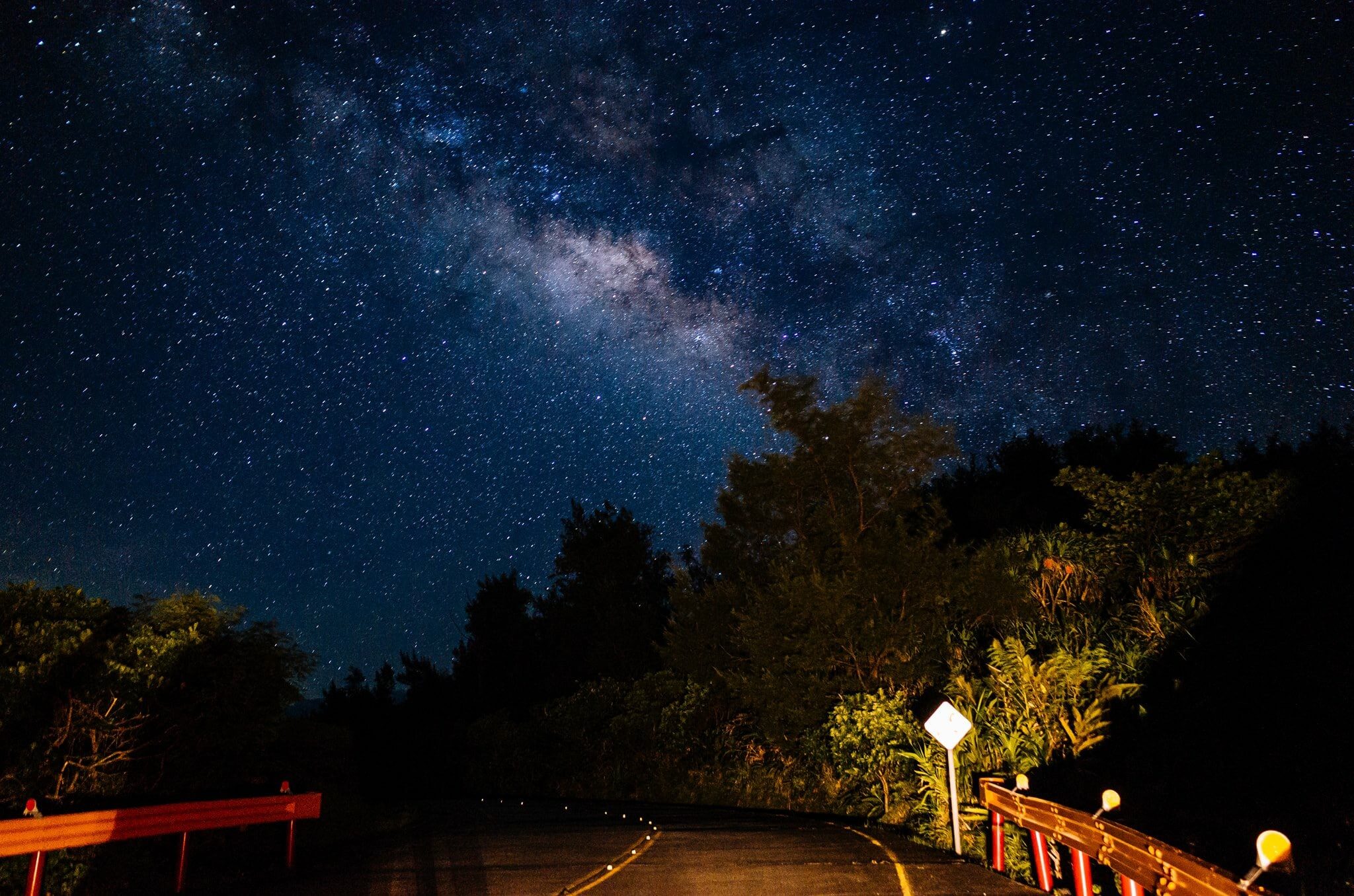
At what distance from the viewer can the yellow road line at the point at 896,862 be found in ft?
25.1

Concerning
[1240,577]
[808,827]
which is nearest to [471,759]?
[808,827]

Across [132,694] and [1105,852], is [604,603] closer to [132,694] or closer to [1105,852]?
[132,694]

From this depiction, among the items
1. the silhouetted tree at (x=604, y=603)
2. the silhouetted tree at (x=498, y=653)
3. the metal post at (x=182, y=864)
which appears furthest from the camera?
the silhouetted tree at (x=498, y=653)

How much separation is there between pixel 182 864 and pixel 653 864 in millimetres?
4410

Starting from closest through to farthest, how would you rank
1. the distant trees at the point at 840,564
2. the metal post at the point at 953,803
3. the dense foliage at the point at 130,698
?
the metal post at the point at 953,803 < the dense foliage at the point at 130,698 < the distant trees at the point at 840,564

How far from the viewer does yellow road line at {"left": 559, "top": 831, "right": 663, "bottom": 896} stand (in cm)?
771

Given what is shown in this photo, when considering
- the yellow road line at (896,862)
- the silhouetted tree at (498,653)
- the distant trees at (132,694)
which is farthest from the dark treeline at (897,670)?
the silhouetted tree at (498,653)

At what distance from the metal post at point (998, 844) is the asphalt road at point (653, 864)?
0.33m

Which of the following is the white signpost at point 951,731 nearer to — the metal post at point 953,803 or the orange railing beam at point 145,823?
the metal post at point 953,803

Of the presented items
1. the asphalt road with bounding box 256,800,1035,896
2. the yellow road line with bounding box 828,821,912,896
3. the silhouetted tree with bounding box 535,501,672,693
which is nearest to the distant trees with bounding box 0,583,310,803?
the asphalt road with bounding box 256,800,1035,896

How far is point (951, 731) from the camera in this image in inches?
399

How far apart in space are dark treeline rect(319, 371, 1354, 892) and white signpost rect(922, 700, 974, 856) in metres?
0.90

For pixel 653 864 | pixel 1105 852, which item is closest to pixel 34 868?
pixel 653 864

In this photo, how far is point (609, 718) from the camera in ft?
99.7
